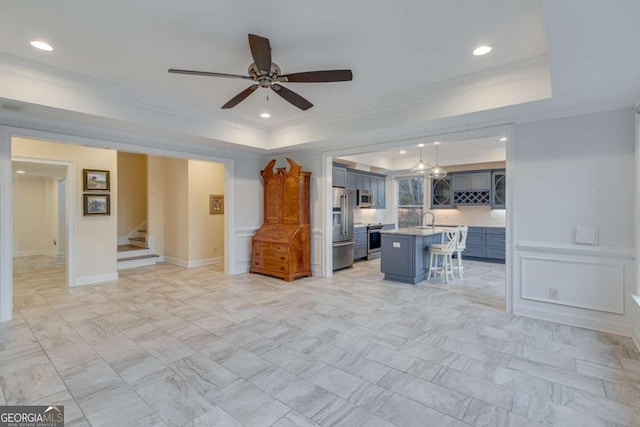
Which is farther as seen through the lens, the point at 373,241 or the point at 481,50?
the point at 373,241

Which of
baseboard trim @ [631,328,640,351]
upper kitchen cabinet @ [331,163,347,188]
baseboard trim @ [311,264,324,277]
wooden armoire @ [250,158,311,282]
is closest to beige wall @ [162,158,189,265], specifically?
wooden armoire @ [250,158,311,282]

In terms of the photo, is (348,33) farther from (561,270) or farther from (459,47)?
(561,270)

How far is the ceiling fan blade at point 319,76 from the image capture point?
2646 mm

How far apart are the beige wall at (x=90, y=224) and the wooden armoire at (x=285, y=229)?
2.63 meters

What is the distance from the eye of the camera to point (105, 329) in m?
3.35

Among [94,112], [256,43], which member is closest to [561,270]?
[256,43]

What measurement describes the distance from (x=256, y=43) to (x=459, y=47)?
1.90m

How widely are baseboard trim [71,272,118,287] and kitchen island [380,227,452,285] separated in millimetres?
5127

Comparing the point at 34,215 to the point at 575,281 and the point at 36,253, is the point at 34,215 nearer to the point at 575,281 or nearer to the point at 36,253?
the point at 36,253

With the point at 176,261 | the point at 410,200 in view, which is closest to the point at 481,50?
the point at 410,200

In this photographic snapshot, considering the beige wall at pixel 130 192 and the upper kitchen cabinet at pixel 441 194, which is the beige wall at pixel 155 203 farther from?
the upper kitchen cabinet at pixel 441 194

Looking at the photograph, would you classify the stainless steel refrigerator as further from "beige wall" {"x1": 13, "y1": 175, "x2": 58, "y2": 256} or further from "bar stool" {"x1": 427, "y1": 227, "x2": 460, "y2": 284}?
"beige wall" {"x1": 13, "y1": 175, "x2": 58, "y2": 256}

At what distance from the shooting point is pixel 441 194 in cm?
847

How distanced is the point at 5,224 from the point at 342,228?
17.0 feet
